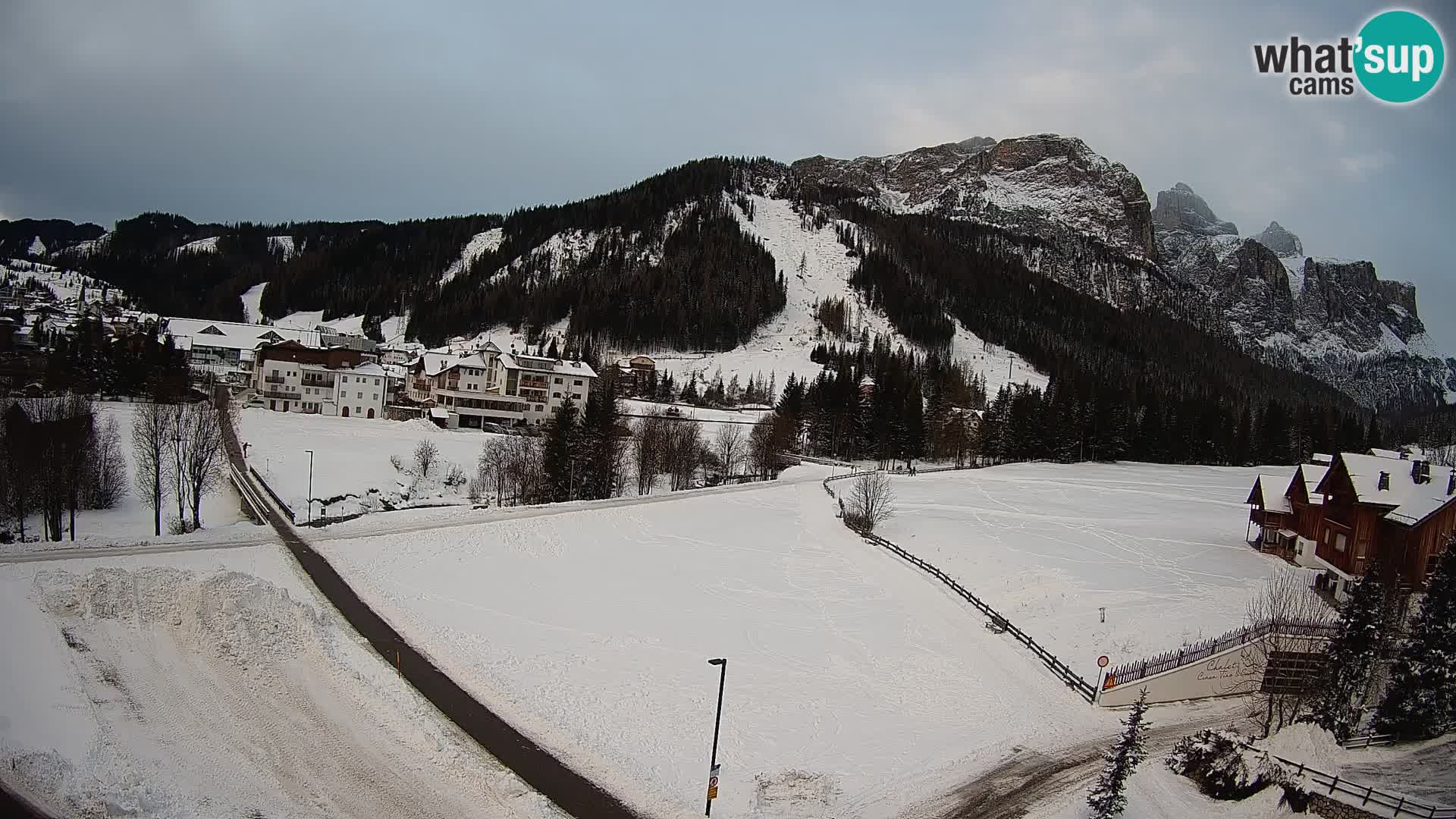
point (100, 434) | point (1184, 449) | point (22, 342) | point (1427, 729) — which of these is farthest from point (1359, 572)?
point (22, 342)

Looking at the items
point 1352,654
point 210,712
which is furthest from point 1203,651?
point 210,712

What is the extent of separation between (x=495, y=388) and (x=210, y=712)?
7148cm

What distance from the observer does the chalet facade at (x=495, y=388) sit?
8775 cm

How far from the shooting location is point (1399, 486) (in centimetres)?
3656

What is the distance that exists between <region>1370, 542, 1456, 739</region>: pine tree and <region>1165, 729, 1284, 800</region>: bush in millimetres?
4275

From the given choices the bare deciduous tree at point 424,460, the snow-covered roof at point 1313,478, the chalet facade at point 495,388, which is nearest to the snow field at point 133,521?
the bare deciduous tree at point 424,460

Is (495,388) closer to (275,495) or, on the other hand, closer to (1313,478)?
(275,495)

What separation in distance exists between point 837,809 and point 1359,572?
34.0 metres

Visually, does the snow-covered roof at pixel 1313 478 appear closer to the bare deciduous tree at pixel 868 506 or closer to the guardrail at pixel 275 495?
the bare deciduous tree at pixel 868 506

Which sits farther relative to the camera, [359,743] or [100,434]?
Answer: [100,434]

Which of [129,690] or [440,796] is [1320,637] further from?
[129,690]

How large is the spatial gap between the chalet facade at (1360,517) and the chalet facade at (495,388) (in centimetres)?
6923

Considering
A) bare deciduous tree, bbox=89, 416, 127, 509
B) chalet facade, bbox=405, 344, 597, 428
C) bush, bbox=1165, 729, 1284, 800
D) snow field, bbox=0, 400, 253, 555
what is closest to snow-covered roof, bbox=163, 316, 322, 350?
chalet facade, bbox=405, 344, 597, 428

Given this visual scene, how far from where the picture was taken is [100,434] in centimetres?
5328
